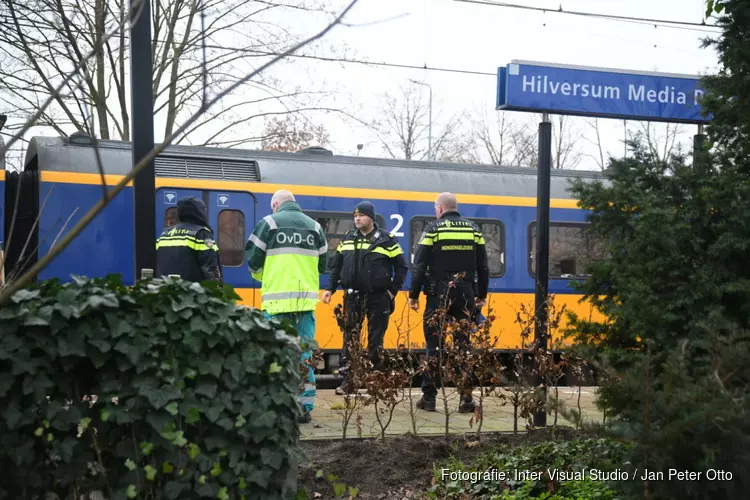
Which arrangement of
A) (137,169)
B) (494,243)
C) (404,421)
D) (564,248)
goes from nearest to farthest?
(137,169) < (404,421) < (494,243) < (564,248)

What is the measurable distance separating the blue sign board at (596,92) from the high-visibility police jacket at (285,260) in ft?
6.63

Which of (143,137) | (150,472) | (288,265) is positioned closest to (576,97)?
(288,265)

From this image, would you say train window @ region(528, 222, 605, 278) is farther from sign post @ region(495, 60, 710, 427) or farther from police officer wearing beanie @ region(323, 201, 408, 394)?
sign post @ region(495, 60, 710, 427)

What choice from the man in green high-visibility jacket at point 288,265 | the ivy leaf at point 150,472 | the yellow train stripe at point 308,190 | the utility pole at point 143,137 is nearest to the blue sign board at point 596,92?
the man in green high-visibility jacket at point 288,265

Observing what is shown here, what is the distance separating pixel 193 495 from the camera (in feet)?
11.3

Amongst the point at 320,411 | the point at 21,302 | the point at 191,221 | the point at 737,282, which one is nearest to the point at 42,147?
the point at 191,221

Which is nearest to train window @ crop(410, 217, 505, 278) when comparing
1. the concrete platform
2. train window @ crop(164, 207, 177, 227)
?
train window @ crop(164, 207, 177, 227)

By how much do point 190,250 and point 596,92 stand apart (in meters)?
3.69

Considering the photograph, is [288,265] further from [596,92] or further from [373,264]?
[596,92]

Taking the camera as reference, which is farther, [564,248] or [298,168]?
[564,248]

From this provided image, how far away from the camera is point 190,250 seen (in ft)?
26.2

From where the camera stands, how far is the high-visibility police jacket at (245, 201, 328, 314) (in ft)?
25.0

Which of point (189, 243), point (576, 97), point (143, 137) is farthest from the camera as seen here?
point (189, 243)

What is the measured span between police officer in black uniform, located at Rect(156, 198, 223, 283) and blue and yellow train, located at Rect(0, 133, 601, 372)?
356 centimetres
